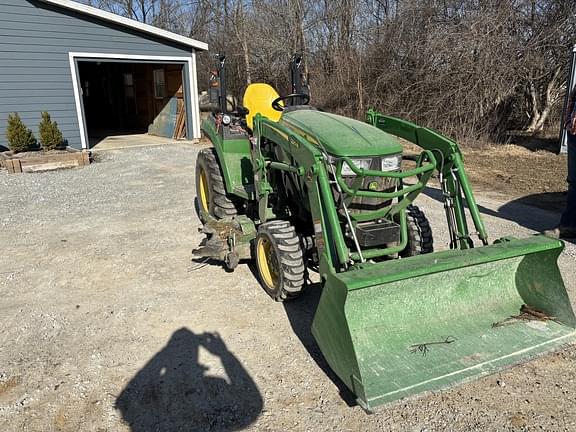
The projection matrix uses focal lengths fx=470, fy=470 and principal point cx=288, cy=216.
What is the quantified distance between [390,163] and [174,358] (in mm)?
1957

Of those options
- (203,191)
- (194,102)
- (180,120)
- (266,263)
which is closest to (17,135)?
(194,102)

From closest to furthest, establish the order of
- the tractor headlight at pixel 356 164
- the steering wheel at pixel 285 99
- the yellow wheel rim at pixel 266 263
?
1. the tractor headlight at pixel 356 164
2. the yellow wheel rim at pixel 266 263
3. the steering wheel at pixel 285 99

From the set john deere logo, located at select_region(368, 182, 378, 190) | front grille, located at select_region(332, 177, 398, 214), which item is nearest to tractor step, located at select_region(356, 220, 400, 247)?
front grille, located at select_region(332, 177, 398, 214)

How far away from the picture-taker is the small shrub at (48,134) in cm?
983

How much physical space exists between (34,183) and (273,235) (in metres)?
6.54

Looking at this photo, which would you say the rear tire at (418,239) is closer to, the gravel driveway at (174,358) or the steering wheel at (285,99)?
the gravel driveway at (174,358)

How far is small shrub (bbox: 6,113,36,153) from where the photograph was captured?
377 inches

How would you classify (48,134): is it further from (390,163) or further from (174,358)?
(390,163)

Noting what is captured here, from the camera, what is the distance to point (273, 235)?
3422mm

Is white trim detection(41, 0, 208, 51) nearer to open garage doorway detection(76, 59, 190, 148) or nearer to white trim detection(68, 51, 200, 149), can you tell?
white trim detection(68, 51, 200, 149)

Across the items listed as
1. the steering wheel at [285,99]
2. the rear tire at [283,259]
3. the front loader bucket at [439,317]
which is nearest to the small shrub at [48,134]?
the steering wheel at [285,99]

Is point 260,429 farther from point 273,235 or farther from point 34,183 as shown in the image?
point 34,183

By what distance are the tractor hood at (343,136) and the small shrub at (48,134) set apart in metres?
7.90

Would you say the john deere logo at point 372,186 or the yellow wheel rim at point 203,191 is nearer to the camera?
the john deere logo at point 372,186
